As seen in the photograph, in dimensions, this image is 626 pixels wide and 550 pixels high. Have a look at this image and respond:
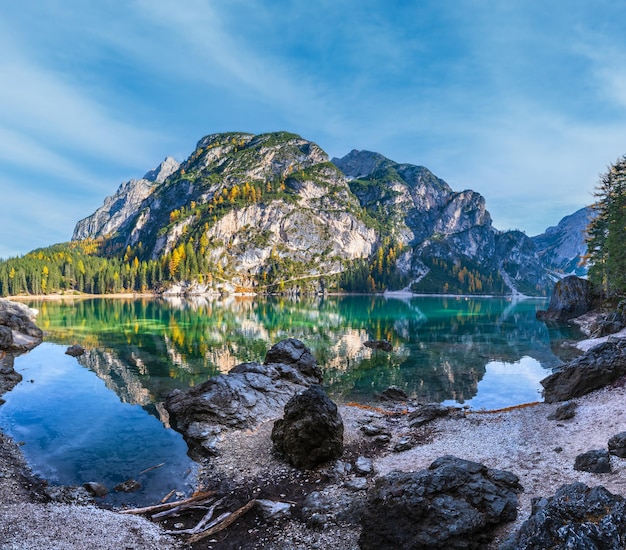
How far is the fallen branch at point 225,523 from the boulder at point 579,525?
1013cm

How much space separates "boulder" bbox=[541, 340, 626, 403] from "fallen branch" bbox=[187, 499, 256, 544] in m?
23.3

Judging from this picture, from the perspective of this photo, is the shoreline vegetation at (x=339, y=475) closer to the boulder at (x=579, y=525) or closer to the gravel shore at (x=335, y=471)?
the gravel shore at (x=335, y=471)

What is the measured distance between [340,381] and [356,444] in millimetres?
18511

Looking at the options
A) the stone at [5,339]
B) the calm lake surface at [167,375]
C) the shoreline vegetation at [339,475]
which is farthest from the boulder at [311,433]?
the stone at [5,339]

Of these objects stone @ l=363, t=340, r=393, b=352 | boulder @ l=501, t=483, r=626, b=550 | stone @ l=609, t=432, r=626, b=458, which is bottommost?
stone @ l=363, t=340, r=393, b=352

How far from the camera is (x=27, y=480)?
19281 mm

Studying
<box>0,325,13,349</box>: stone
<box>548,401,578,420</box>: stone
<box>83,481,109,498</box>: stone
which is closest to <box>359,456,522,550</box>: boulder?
<box>548,401,578,420</box>: stone

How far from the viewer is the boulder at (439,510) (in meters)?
11.5

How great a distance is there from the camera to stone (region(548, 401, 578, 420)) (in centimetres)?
2298

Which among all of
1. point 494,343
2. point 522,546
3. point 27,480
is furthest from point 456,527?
point 494,343

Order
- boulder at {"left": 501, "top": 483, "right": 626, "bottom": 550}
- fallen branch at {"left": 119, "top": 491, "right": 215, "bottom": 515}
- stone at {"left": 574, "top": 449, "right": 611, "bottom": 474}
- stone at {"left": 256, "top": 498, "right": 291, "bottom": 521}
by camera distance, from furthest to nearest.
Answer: fallen branch at {"left": 119, "top": 491, "right": 215, "bottom": 515} → stone at {"left": 256, "top": 498, "right": 291, "bottom": 521} → stone at {"left": 574, "top": 449, "right": 611, "bottom": 474} → boulder at {"left": 501, "top": 483, "right": 626, "bottom": 550}

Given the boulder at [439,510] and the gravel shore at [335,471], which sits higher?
the boulder at [439,510]

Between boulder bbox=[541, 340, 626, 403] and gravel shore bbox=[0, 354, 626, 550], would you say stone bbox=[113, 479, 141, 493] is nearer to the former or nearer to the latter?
gravel shore bbox=[0, 354, 626, 550]

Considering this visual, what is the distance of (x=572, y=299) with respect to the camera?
9494cm
